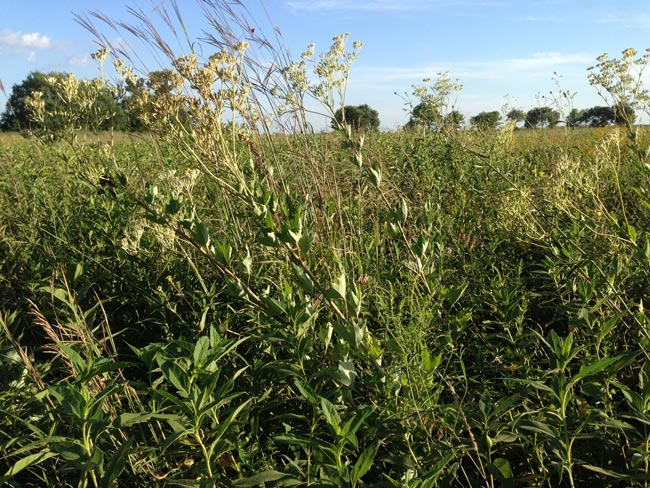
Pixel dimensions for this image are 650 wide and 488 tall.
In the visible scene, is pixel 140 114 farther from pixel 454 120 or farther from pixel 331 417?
pixel 454 120

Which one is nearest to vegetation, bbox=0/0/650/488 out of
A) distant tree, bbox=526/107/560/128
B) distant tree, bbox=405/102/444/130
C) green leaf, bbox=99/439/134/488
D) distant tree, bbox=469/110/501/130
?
green leaf, bbox=99/439/134/488

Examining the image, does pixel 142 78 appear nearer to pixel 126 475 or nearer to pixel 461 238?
pixel 126 475

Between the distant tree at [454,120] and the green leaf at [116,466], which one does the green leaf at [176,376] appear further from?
the distant tree at [454,120]

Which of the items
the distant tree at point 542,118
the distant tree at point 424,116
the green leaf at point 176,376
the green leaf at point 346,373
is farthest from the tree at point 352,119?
the distant tree at point 542,118

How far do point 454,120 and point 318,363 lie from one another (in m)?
3.57

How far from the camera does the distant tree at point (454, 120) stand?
4410 millimetres

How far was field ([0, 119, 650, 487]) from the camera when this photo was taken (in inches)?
53.5

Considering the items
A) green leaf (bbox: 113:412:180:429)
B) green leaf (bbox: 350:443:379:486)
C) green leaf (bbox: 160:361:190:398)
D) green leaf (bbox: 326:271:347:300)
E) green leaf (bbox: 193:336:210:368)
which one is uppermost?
green leaf (bbox: 326:271:347:300)

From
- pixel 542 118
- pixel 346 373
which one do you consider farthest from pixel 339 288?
pixel 542 118

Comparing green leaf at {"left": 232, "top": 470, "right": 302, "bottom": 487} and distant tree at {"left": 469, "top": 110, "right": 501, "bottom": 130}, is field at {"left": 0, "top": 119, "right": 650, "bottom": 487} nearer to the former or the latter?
green leaf at {"left": 232, "top": 470, "right": 302, "bottom": 487}

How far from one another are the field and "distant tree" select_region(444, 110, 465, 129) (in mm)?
1605

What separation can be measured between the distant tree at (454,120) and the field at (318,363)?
5.26 ft

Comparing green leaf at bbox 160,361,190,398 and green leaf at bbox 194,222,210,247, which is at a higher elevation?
green leaf at bbox 194,222,210,247

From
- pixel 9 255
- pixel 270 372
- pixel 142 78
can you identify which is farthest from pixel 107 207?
pixel 270 372
